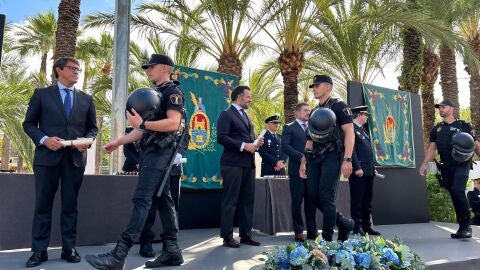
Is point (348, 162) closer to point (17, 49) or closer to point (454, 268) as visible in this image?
point (454, 268)

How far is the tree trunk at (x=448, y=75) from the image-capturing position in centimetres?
1623

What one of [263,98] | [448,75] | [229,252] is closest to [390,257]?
[229,252]

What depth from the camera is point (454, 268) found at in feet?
15.1

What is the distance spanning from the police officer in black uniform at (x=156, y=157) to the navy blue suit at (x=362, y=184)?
3232 millimetres

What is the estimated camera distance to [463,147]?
629 centimetres

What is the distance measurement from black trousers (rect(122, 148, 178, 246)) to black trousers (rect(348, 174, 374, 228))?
3.32 metres

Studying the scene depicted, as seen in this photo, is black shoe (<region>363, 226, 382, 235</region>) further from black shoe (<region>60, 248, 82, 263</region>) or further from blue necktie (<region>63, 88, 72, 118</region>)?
blue necktie (<region>63, 88, 72, 118</region>)

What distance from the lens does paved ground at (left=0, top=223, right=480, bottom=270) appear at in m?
4.21

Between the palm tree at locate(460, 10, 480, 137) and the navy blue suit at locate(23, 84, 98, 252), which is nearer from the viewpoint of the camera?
the navy blue suit at locate(23, 84, 98, 252)

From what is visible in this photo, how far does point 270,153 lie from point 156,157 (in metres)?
3.94

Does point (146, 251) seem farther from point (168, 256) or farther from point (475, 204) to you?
point (475, 204)

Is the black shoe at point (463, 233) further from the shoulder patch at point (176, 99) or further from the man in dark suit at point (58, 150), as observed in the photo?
the man in dark suit at point (58, 150)

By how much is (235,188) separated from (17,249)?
2.53 meters

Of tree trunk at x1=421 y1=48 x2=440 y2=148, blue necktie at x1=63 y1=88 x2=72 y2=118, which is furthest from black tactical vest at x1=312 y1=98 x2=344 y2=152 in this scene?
tree trunk at x1=421 y1=48 x2=440 y2=148
